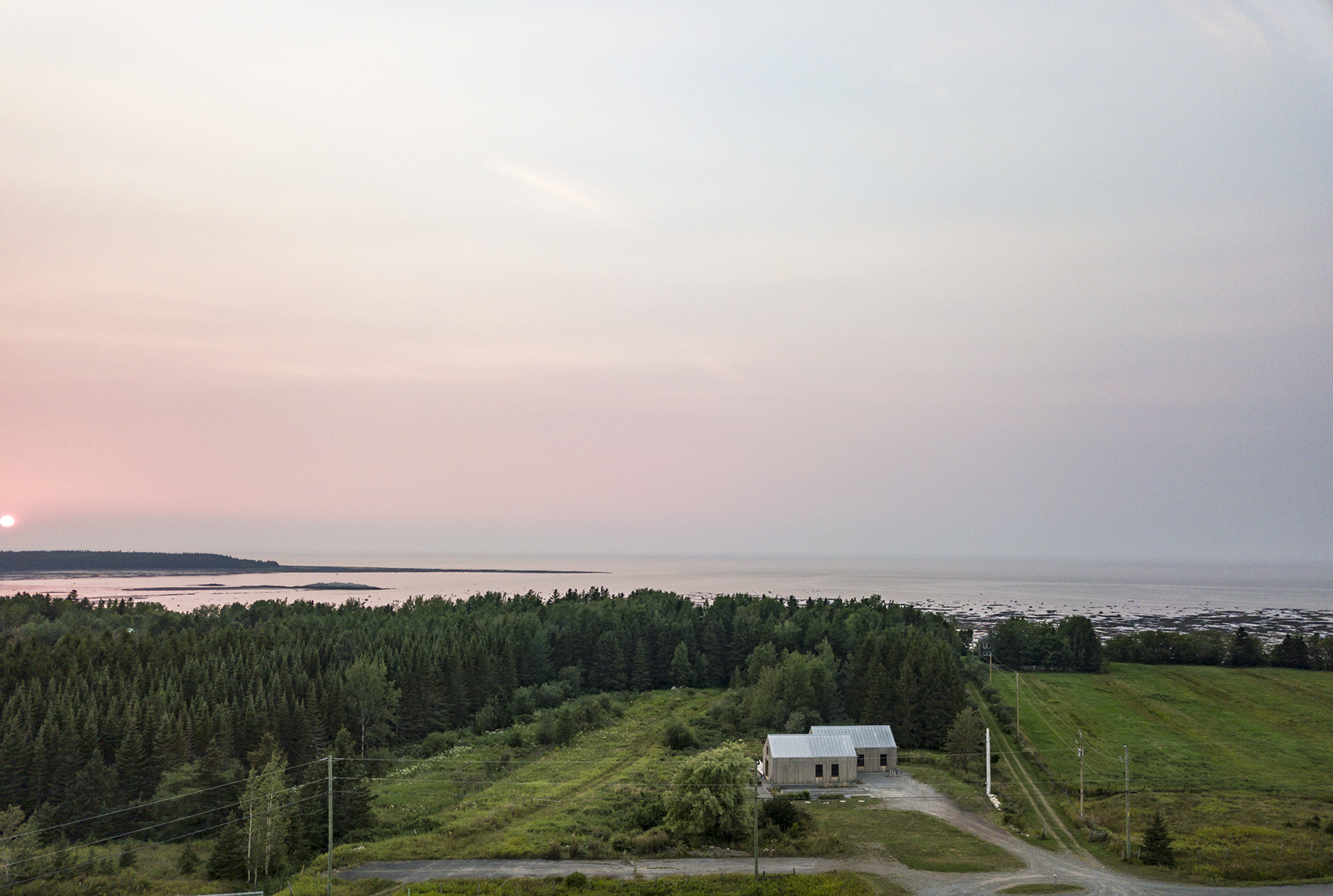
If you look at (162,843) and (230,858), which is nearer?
(230,858)

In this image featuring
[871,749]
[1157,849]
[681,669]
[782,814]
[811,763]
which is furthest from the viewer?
[681,669]

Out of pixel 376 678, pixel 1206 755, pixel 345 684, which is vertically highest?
pixel 376 678

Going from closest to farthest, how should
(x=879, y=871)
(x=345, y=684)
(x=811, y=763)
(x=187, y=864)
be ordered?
(x=879, y=871) < (x=187, y=864) < (x=811, y=763) < (x=345, y=684)

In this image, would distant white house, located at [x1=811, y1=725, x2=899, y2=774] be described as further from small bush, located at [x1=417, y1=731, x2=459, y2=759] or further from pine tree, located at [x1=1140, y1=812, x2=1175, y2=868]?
small bush, located at [x1=417, y1=731, x2=459, y2=759]

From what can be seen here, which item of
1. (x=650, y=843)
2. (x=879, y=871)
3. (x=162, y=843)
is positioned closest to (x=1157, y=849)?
(x=879, y=871)

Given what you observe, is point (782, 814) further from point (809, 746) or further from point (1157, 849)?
point (1157, 849)

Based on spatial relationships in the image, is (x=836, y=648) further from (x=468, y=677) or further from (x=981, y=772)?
(x=468, y=677)

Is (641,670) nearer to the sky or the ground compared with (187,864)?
nearer to the ground

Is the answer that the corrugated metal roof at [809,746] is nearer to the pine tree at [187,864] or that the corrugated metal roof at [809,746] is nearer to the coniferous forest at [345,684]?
the coniferous forest at [345,684]
